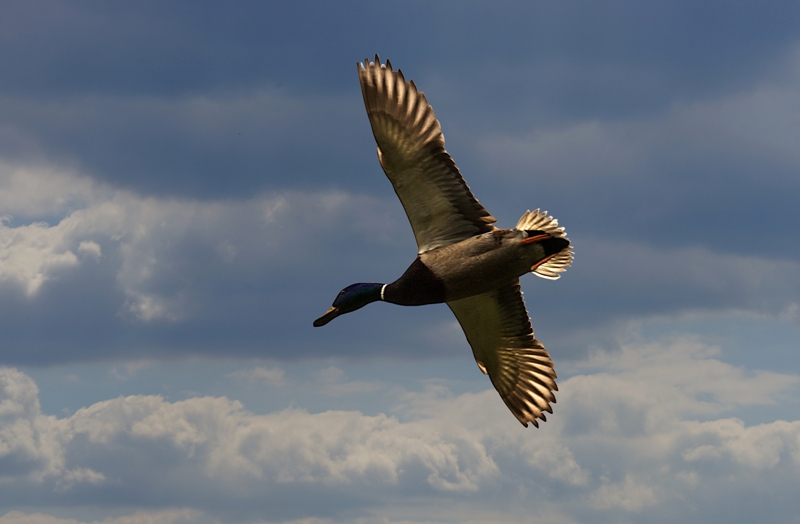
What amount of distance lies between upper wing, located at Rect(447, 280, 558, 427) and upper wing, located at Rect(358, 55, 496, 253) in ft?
4.70

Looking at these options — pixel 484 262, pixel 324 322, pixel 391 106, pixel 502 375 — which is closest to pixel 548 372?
pixel 502 375

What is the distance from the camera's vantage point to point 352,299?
468 inches

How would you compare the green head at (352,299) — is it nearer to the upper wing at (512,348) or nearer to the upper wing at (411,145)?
the upper wing at (512,348)

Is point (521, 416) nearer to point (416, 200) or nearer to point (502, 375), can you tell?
point (502, 375)

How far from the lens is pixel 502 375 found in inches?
498

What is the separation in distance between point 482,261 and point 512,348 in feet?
6.47

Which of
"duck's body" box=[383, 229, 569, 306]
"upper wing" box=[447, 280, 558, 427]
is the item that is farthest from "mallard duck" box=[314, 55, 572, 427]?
"upper wing" box=[447, 280, 558, 427]

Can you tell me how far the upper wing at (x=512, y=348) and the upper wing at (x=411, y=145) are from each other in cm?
143

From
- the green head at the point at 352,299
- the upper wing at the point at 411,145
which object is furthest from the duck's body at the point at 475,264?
the green head at the point at 352,299

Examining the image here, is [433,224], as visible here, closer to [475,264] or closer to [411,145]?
[475,264]

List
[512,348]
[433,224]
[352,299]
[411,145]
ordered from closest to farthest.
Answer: [411,145]
[433,224]
[352,299]
[512,348]

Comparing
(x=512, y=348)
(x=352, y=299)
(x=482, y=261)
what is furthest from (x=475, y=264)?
(x=512, y=348)

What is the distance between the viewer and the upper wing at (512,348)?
1217cm

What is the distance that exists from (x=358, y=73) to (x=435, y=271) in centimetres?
253
